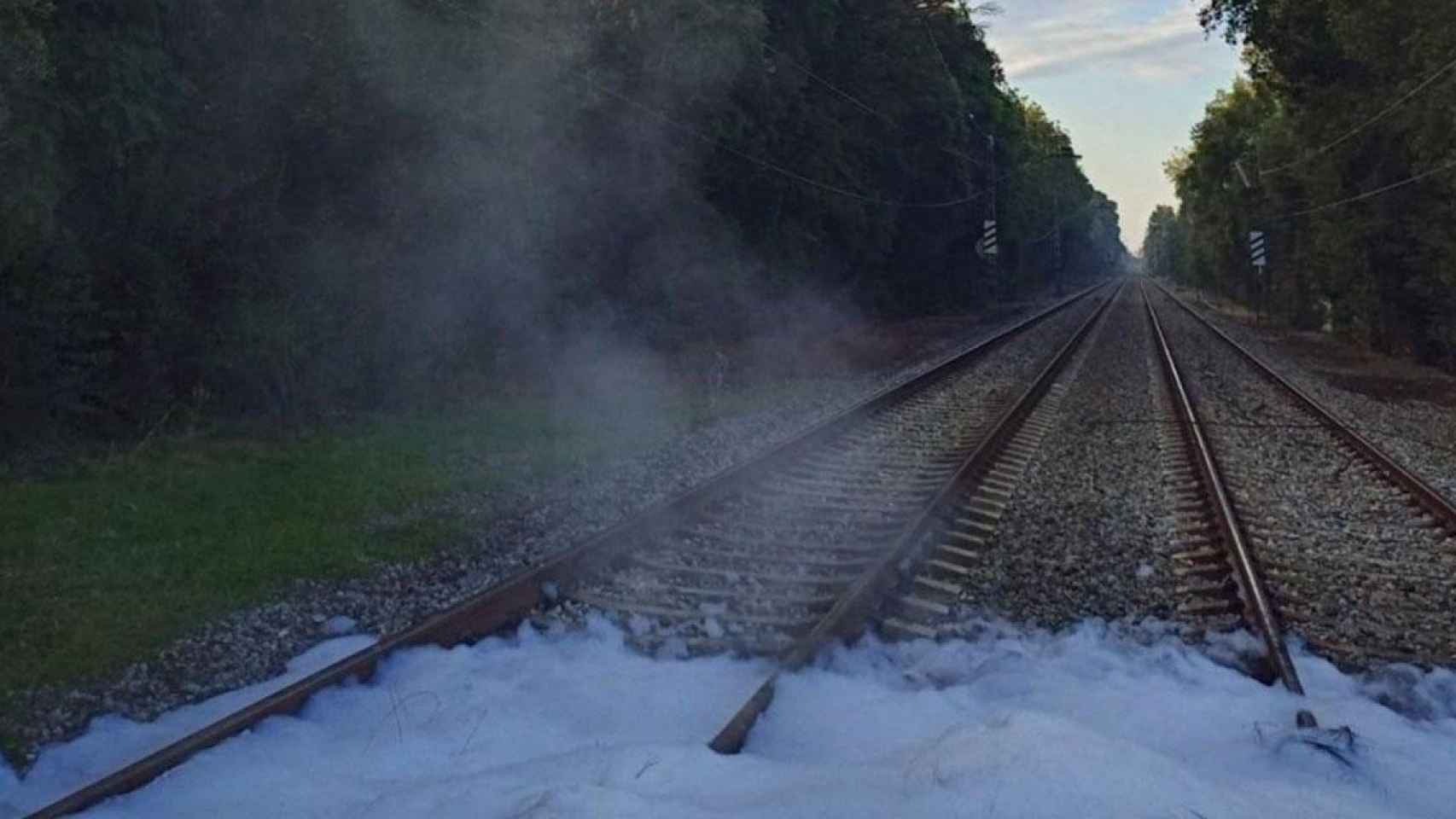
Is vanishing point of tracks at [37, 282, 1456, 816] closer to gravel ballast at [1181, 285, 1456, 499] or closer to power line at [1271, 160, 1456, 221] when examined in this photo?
gravel ballast at [1181, 285, 1456, 499]

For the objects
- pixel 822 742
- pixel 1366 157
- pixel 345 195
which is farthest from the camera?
pixel 1366 157

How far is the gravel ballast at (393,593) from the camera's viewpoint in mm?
6035

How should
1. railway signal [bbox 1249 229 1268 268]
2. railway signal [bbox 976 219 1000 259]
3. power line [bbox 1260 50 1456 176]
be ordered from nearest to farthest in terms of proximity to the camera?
power line [bbox 1260 50 1456 176]
railway signal [bbox 1249 229 1268 268]
railway signal [bbox 976 219 1000 259]

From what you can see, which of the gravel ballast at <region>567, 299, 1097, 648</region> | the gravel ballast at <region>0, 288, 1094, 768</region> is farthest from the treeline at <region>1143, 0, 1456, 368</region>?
the gravel ballast at <region>0, 288, 1094, 768</region>

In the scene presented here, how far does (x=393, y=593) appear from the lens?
313 inches

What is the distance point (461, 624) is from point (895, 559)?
9.12ft

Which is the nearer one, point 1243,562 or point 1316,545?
point 1243,562

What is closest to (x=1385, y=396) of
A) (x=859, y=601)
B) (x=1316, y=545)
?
(x=1316, y=545)

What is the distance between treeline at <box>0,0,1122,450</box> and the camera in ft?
36.2

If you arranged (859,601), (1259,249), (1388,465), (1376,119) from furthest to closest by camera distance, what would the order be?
(1259,249)
(1376,119)
(1388,465)
(859,601)

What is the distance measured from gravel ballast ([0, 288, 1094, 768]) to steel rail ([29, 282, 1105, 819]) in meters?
0.51

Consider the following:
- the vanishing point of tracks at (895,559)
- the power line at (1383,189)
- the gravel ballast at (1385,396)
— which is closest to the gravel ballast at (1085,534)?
the vanishing point of tracks at (895,559)

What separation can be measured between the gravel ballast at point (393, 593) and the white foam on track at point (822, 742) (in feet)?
0.99

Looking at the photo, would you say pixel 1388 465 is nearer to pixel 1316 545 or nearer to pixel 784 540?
pixel 1316 545
